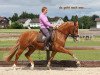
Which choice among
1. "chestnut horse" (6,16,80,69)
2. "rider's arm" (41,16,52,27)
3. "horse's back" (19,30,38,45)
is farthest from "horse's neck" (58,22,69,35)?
"horse's back" (19,30,38,45)

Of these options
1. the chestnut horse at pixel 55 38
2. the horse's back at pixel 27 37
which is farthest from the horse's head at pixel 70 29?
the horse's back at pixel 27 37

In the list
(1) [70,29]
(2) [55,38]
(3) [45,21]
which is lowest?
(2) [55,38]

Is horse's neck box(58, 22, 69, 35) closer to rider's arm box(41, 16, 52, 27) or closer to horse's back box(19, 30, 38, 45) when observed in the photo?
rider's arm box(41, 16, 52, 27)

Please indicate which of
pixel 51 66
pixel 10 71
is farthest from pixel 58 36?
pixel 10 71

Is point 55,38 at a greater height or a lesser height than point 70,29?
lesser

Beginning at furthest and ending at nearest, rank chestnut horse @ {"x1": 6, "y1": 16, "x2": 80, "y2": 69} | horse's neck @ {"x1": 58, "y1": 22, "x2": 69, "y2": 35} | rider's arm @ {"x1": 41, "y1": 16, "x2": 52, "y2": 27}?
1. horse's neck @ {"x1": 58, "y1": 22, "x2": 69, "y2": 35}
2. chestnut horse @ {"x1": 6, "y1": 16, "x2": 80, "y2": 69}
3. rider's arm @ {"x1": 41, "y1": 16, "x2": 52, "y2": 27}

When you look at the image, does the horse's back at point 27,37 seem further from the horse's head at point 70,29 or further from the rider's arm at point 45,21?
the horse's head at point 70,29

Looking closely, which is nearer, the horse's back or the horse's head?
the horse's head

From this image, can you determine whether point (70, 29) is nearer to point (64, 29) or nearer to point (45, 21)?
point (64, 29)

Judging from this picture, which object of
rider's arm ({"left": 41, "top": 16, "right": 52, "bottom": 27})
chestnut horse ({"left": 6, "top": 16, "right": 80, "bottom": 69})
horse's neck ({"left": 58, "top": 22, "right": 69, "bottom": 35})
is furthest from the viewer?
horse's neck ({"left": 58, "top": 22, "right": 69, "bottom": 35})

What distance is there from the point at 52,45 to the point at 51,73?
58.5 inches

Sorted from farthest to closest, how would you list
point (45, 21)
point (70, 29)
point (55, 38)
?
1. point (70, 29)
2. point (55, 38)
3. point (45, 21)

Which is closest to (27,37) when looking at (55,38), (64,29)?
(55,38)

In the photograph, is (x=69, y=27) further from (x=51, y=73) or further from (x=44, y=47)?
(x=51, y=73)
